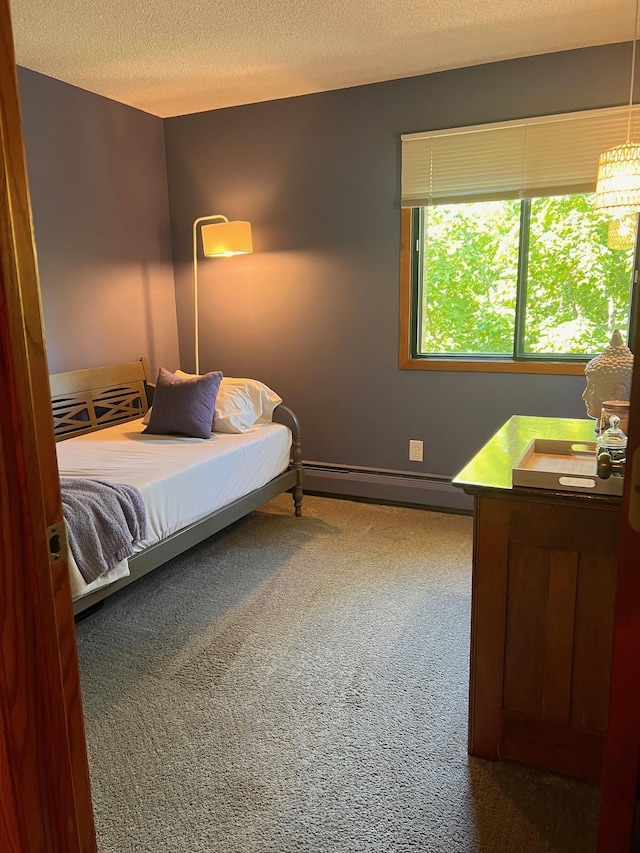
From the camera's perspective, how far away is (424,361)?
12.8 feet

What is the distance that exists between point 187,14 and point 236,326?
1.99m

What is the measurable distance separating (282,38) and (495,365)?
2114 millimetres

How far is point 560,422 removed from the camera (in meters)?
2.54

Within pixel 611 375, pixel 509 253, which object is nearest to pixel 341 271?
pixel 509 253

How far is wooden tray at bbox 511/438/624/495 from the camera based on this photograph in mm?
1628

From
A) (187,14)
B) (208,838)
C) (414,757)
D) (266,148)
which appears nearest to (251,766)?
(208,838)

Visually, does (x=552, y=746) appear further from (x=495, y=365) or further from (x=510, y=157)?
(x=510, y=157)

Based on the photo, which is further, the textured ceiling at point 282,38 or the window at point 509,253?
the window at point 509,253

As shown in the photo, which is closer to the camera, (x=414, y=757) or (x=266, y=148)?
(x=414, y=757)

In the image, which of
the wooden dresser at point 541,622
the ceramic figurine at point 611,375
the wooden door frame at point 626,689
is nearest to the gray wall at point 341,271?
the ceramic figurine at point 611,375

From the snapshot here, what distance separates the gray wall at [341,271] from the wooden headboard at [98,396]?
633 millimetres

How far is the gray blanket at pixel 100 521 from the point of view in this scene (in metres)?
2.32

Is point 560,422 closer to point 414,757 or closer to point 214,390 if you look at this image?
point 414,757

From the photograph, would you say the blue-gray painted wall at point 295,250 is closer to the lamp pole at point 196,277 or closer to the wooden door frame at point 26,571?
the lamp pole at point 196,277
